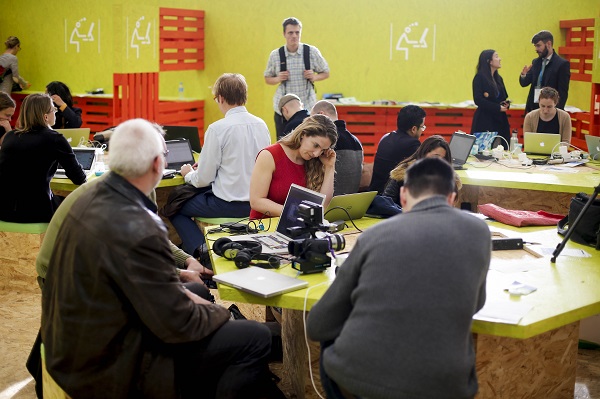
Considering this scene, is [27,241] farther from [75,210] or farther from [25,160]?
[75,210]

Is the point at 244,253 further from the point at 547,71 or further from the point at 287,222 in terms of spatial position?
the point at 547,71

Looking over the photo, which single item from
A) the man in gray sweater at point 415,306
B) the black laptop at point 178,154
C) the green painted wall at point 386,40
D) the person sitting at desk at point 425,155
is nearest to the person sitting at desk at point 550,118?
the person sitting at desk at point 425,155

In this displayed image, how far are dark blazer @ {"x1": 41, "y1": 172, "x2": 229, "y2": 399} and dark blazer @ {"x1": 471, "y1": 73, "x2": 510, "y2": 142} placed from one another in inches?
241

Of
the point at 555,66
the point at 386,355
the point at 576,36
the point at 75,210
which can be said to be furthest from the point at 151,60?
the point at 386,355

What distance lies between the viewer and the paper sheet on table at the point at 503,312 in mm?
3061

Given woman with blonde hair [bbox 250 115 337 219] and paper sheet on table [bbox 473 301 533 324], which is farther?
woman with blonde hair [bbox 250 115 337 219]

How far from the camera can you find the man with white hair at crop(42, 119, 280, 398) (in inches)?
110

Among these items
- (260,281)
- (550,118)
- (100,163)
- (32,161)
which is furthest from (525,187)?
(32,161)

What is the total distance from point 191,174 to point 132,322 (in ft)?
9.95

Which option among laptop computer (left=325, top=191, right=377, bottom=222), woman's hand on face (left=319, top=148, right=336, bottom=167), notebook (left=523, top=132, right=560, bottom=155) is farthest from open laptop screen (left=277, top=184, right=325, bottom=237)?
notebook (left=523, top=132, right=560, bottom=155)

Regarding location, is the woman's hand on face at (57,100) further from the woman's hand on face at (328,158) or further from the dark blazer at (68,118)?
the woman's hand on face at (328,158)

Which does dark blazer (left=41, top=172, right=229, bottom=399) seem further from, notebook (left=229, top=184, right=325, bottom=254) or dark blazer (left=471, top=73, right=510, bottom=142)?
dark blazer (left=471, top=73, right=510, bottom=142)

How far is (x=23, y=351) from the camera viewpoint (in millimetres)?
4613

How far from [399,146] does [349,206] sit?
56.4 inches
